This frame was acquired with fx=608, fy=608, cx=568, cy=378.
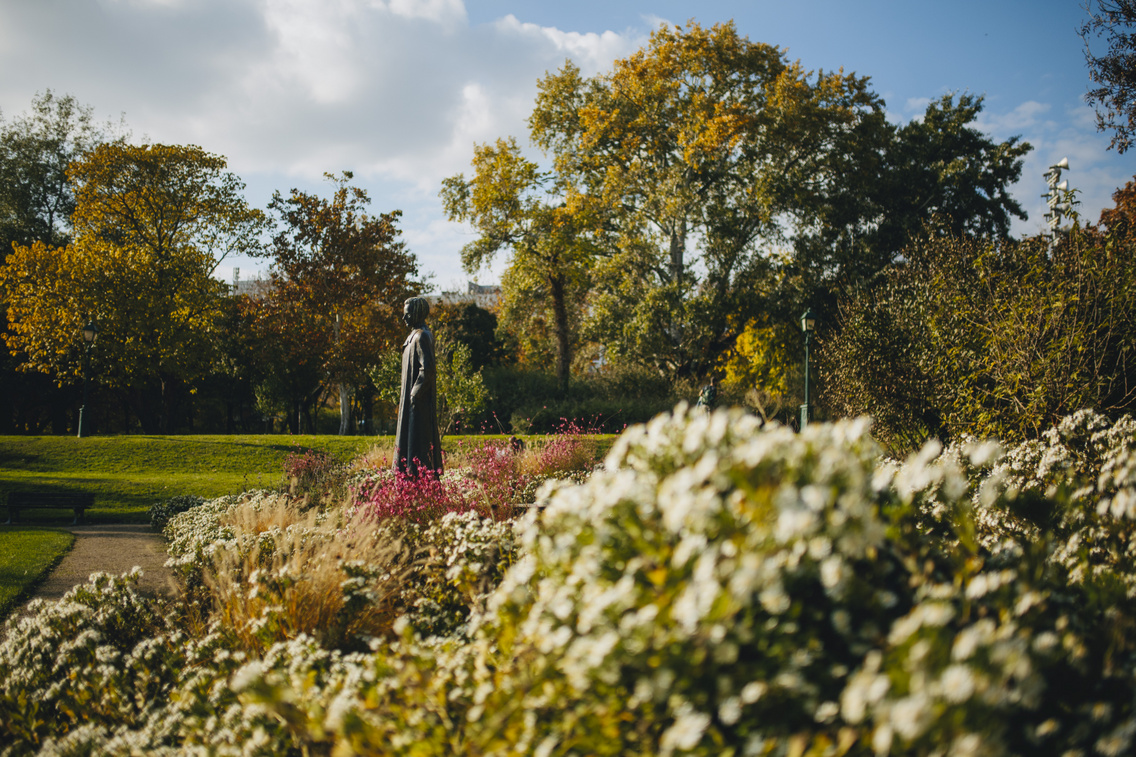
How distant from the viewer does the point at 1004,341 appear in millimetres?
7090

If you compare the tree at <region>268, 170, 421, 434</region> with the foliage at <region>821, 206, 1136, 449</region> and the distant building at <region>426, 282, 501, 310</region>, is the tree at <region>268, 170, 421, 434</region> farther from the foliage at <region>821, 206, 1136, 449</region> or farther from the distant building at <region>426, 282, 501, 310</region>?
the foliage at <region>821, 206, 1136, 449</region>

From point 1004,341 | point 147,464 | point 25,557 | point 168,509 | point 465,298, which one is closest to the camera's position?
point 25,557

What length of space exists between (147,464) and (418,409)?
38.1 ft

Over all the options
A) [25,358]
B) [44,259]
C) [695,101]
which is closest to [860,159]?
[695,101]

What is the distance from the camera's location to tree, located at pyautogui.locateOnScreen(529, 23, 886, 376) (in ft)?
67.8

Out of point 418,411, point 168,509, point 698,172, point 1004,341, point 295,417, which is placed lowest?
point 168,509

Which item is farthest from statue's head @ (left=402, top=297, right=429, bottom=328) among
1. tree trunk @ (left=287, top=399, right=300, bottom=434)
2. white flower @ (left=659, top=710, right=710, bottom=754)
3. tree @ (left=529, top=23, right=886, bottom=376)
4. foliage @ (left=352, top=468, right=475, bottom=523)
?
tree trunk @ (left=287, top=399, right=300, bottom=434)

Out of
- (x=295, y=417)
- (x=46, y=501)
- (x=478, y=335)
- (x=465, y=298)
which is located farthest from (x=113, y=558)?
(x=465, y=298)

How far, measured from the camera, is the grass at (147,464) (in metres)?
11.1

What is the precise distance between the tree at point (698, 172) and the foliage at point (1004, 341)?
1115 cm

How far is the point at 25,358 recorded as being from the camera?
2509cm

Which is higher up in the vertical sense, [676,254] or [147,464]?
[676,254]

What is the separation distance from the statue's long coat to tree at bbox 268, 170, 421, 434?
1724 centimetres

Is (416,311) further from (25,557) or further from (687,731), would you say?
(687,731)
